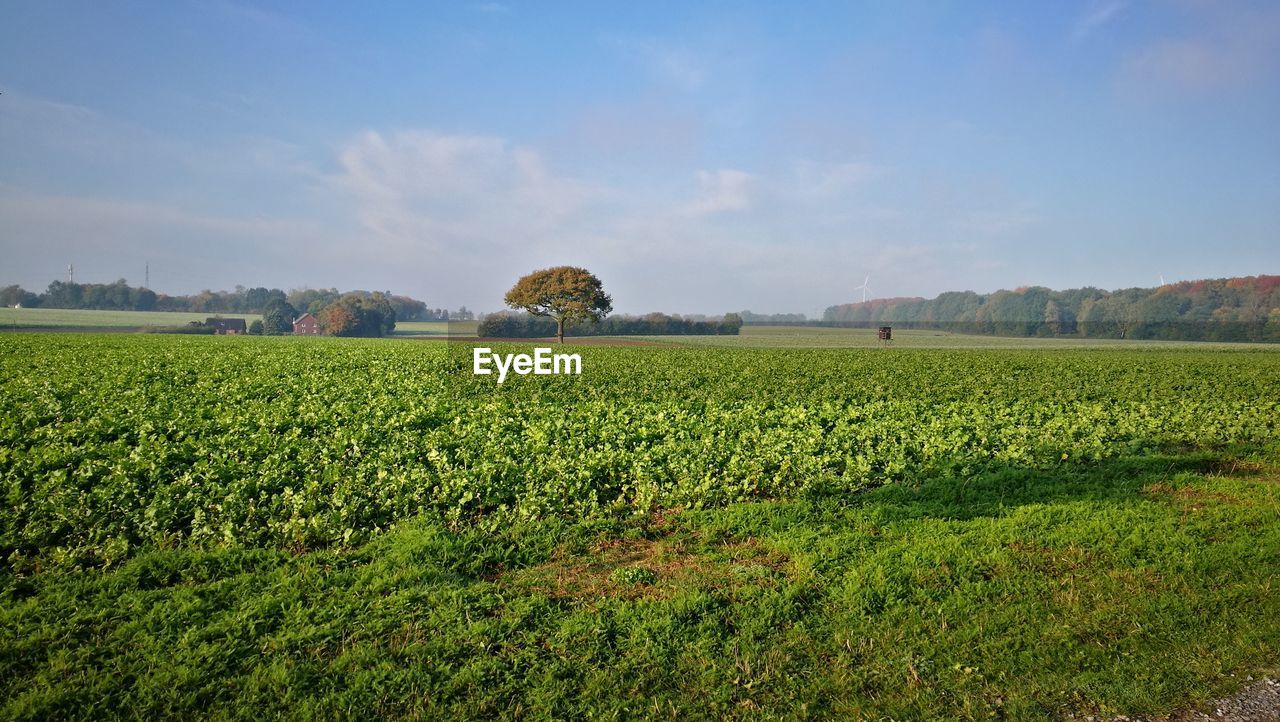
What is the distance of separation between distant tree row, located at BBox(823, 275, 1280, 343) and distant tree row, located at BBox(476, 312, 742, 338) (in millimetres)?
46548

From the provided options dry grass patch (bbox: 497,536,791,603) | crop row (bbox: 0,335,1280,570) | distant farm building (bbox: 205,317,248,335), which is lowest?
dry grass patch (bbox: 497,536,791,603)

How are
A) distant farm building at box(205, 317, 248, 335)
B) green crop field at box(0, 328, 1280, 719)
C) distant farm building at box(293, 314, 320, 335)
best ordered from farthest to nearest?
distant farm building at box(293, 314, 320, 335)
distant farm building at box(205, 317, 248, 335)
green crop field at box(0, 328, 1280, 719)

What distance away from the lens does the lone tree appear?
6344 cm

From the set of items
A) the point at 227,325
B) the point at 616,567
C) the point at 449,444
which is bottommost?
the point at 616,567

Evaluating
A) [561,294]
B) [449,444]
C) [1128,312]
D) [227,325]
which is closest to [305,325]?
[227,325]

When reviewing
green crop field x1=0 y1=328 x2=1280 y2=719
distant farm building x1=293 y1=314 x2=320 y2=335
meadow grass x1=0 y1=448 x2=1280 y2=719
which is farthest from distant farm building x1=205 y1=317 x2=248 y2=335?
meadow grass x1=0 y1=448 x2=1280 y2=719

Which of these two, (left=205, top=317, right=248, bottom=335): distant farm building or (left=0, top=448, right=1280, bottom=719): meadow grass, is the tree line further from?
(left=0, top=448, right=1280, bottom=719): meadow grass

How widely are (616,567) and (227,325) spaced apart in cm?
12822

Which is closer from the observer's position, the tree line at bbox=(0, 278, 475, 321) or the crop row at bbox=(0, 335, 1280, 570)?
the crop row at bbox=(0, 335, 1280, 570)

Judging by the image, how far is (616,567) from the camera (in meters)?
6.61

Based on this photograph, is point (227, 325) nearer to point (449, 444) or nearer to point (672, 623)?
point (449, 444)

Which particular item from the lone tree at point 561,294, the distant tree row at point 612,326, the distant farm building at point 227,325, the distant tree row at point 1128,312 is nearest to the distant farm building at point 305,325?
the distant farm building at point 227,325

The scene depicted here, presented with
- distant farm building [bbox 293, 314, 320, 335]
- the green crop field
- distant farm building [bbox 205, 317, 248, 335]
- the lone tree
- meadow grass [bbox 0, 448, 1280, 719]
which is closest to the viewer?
meadow grass [bbox 0, 448, 1280, 719]

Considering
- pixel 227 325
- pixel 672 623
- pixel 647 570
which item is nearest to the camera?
pixel 672 623
